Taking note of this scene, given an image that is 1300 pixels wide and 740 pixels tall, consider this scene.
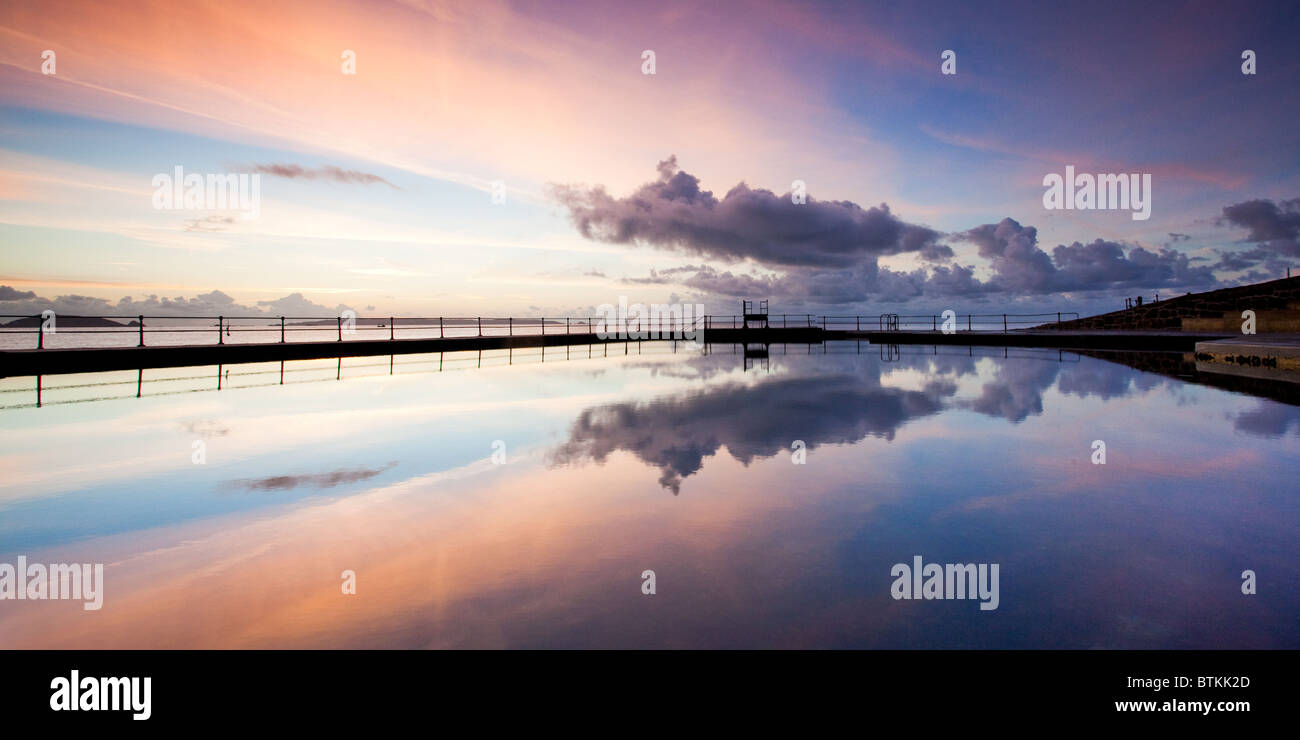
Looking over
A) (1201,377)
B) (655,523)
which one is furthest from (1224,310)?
(655,523)

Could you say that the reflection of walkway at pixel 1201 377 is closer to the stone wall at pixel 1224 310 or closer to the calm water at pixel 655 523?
the calm water at pixel 655 523

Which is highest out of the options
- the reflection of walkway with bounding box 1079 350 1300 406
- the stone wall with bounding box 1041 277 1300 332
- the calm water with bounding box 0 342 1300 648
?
the stone wall with bounding box 1041 277 1300 332

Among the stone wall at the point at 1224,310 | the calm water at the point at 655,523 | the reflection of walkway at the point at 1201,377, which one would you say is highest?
the stone wall at the point at 1224,310

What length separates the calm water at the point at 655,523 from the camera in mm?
2922

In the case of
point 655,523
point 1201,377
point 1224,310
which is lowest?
point 655,523

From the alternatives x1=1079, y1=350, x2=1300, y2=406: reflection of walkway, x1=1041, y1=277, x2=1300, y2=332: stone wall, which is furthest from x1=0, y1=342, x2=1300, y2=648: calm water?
x1=1041, y1=277, x2=1300, y2=332: stone wall

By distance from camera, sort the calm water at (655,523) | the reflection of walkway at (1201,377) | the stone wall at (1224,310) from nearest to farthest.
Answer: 1. the calm water at (655,523)
2. the reflection of walkway at (1201,377)
3. the stone wall at (1224,310)

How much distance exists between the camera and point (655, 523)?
14.4ft

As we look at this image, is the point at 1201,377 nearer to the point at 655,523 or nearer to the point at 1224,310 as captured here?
the point at 655,523

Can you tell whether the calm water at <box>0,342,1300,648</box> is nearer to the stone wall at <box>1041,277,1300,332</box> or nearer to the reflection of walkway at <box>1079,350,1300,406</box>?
the reflection of walkway at <box>1079,350,1300,406</box>

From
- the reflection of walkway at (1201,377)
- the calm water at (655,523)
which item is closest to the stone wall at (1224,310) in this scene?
the reflection of walkway at (1201,377)

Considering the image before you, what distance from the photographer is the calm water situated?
9.59ft

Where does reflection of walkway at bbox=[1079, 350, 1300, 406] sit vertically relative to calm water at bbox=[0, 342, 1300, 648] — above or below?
above
